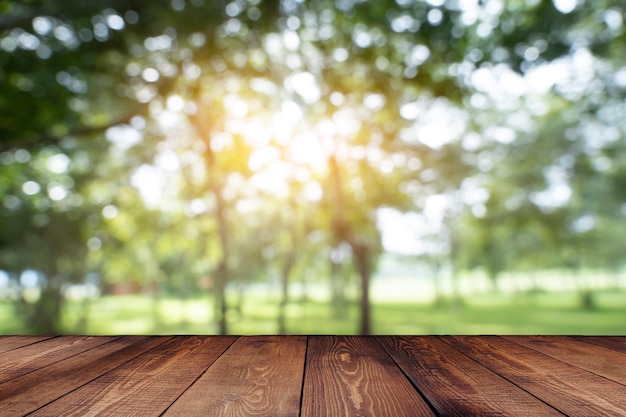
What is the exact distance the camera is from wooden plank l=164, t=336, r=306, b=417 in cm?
116

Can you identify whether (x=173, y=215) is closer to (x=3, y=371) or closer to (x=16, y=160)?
(x=16, y=160)

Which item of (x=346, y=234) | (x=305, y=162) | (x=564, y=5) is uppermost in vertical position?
(x=564, y=5)

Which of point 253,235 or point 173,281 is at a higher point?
point 253,235

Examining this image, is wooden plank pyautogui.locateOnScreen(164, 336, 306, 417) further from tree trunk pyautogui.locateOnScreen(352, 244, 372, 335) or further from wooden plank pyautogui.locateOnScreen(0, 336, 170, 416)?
tree trunk pyautogui.locateOnScreen(352, 244, 372, 335)

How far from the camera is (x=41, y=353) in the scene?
6.37 feet

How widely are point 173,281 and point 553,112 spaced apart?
9.37 feet

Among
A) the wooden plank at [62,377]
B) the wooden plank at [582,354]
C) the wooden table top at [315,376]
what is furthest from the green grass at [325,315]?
the wooden plank at [62,377]

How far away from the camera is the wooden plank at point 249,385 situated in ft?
3.80

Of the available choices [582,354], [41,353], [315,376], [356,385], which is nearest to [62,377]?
[41,353]

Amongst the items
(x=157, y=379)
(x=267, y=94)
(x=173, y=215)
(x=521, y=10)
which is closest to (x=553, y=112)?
(x=521, y=10)

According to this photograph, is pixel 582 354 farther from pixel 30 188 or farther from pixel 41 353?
pixel 30 188

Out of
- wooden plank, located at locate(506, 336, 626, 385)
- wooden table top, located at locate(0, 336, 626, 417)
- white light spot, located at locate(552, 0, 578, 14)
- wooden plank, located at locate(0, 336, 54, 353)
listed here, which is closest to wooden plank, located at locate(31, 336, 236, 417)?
wooden table top, located at locate(0, 336, 626, 417)

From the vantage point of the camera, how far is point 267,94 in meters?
3.72

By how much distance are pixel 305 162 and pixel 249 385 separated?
2.40 meters
